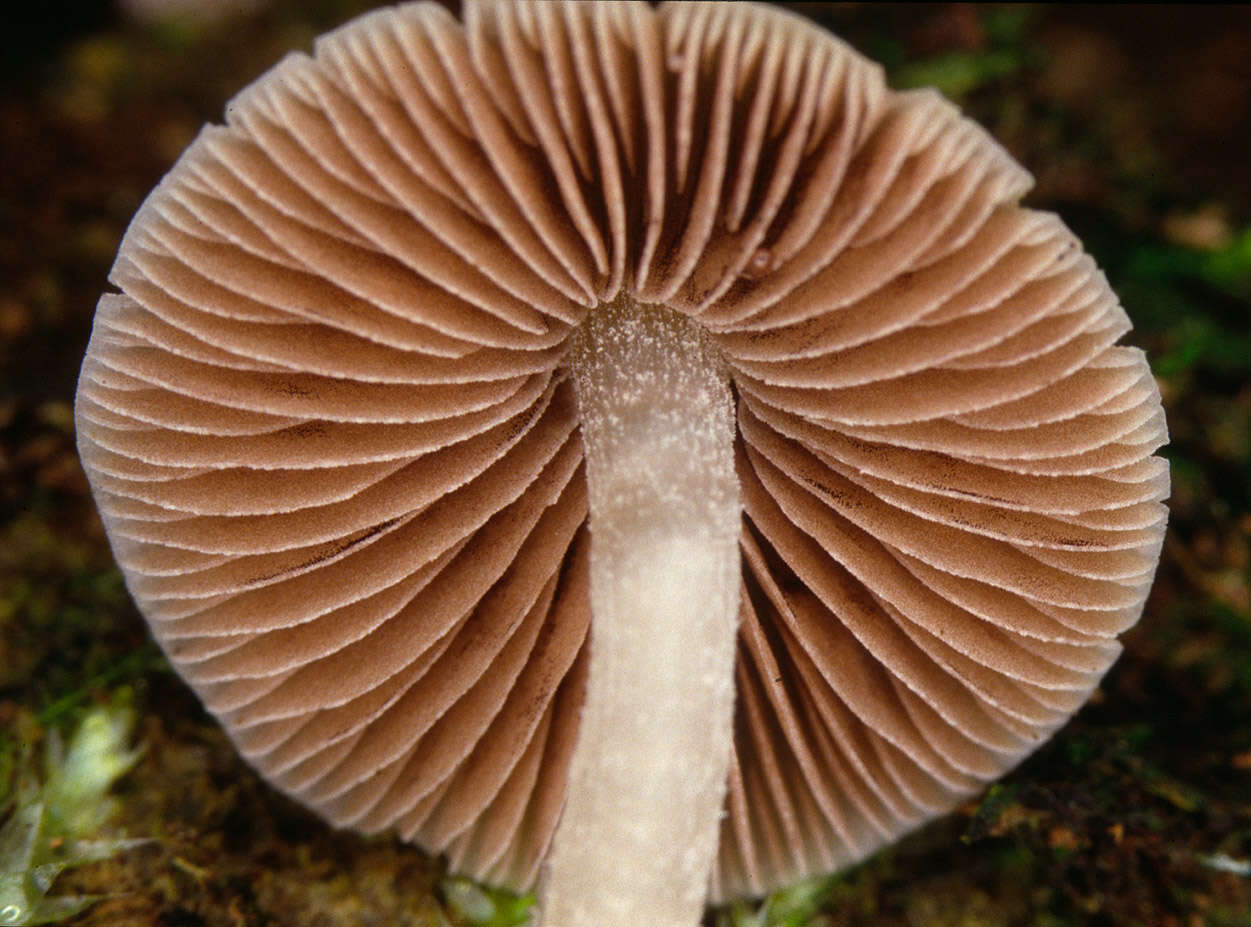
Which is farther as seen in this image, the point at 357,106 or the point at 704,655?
the point at 704,655

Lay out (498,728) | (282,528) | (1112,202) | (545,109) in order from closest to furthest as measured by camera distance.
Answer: (545,109), (282,528), (498,728), (1112,202)

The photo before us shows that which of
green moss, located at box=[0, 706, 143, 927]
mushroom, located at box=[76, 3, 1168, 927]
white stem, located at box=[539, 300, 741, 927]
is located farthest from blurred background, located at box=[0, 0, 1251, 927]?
white stem, located at box=[539, 300, 741, 927]

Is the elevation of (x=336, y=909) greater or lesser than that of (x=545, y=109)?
lesser

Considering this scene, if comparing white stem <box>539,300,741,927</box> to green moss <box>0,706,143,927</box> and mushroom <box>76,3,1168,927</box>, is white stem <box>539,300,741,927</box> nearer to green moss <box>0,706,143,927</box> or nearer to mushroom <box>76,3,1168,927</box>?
mushroom <box>76,3,1168,927</box>

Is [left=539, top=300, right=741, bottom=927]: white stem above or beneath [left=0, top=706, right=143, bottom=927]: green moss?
above

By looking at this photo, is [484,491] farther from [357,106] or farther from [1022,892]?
[1022,892]

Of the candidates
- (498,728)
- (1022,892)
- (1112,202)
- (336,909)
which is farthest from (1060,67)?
(336,909)
